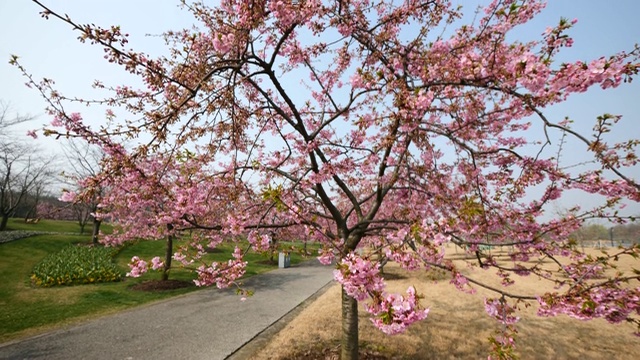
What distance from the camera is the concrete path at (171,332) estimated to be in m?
5.93

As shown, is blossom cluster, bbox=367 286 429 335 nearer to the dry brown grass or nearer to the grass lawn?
the dry brown grass

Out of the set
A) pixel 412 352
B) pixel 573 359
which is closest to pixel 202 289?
pixel 412 352

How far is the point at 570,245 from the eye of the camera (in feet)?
12.0

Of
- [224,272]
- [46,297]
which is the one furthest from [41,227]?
[224,272]

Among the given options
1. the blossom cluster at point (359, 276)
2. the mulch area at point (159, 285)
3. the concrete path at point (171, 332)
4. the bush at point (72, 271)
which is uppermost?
the blossom cluster at point (359, 276)

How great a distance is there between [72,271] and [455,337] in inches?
570

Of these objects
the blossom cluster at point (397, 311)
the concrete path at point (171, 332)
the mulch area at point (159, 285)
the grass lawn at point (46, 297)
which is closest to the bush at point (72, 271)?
the grass lawn at point (46, 297)

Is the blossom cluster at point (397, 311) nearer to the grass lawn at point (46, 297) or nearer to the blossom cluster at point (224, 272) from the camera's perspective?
the blossom cluster at point (224, 272)

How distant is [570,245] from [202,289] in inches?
477

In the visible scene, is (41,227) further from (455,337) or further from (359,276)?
(359,276)

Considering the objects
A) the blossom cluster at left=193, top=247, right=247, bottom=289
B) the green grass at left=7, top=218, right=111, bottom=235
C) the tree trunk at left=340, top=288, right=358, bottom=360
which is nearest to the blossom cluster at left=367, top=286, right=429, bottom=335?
the blossom cluster at left=193, top=247, right=247, bottom=289

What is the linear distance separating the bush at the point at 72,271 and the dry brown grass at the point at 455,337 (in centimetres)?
923

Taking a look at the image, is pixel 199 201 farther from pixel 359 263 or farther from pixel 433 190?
pixel 433 190

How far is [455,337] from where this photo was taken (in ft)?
23.9
